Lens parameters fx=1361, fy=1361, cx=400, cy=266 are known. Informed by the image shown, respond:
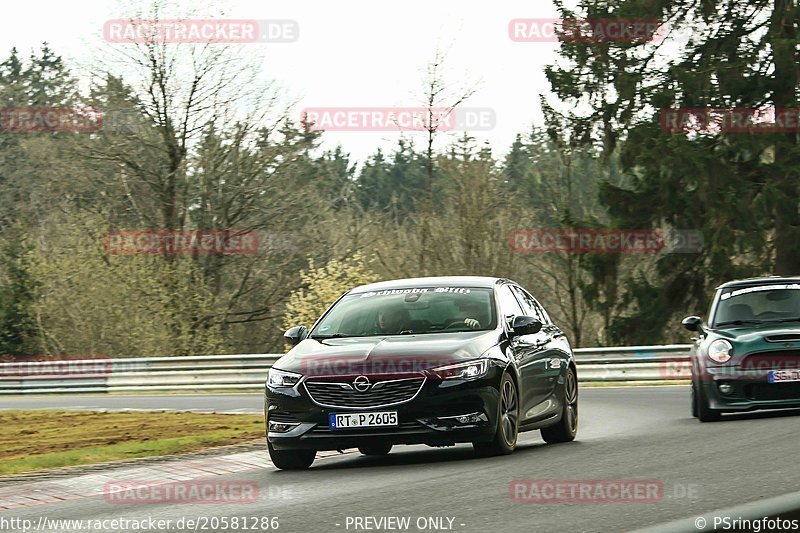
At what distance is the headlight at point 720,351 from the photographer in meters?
15.1

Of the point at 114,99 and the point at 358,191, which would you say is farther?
the point at 358,191

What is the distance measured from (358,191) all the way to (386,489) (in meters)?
93.9

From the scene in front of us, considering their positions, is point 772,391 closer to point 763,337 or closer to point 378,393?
point 763,337

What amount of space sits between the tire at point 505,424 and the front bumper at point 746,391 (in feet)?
12.9

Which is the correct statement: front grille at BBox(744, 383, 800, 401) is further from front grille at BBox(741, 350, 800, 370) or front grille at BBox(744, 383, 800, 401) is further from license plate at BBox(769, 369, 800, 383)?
front grille at BBox(741, 350, 800, 370)

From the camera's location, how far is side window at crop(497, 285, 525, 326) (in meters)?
12.5

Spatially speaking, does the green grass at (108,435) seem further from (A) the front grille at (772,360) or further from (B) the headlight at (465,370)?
(A) the front grille at (772,360)

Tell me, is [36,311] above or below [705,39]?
below

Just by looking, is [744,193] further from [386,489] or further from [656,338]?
[386,489]

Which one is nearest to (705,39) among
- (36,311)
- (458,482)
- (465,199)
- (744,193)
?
(744,193)

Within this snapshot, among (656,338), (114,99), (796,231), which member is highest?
(114,99)

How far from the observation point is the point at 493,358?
11391 millimetres

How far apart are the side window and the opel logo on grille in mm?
1895

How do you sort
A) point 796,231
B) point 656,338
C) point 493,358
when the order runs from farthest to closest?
point 656,338, point 796,231, point 493,358
